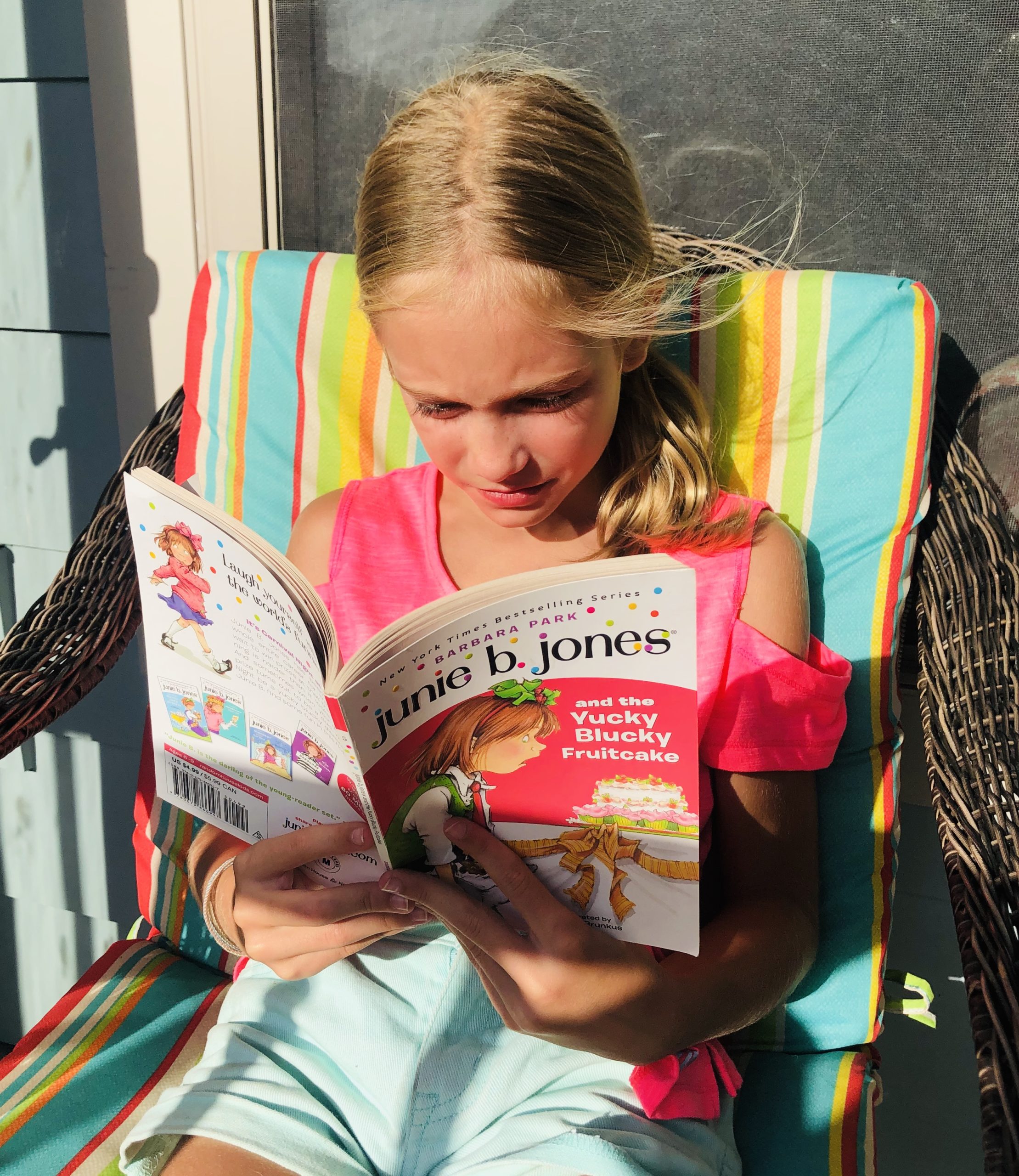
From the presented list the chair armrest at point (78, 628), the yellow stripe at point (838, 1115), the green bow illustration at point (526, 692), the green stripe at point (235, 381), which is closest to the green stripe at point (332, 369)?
the green stripe at point (235, 381)

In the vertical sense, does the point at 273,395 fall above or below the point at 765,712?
above

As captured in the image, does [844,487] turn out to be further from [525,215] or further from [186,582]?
[186,582]

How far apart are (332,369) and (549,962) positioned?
3.13ft

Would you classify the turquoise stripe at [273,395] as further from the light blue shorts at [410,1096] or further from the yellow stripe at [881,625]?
the yellow stripe at [881,625]

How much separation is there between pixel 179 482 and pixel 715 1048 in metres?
1.12

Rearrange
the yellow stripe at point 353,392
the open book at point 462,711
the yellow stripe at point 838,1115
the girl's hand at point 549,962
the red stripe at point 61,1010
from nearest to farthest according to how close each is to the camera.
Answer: the open book at point 462,711, the girl's hand at point 549,962, the yellow stripe at point 838,1115, the red stripe at point 61,1010, the yellow stripe at point 353,392

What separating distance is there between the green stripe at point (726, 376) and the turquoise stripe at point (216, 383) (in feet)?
2.44

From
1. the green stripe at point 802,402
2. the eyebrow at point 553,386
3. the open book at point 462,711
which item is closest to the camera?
the open book at point 462,711

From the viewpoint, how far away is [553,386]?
955 mm

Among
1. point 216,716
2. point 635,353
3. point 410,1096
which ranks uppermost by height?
point 635,353

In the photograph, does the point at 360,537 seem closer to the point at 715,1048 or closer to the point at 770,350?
the point at 770,350

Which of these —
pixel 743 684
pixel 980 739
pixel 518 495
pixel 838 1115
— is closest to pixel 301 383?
pixel 518 495

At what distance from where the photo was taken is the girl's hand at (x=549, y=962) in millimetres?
848

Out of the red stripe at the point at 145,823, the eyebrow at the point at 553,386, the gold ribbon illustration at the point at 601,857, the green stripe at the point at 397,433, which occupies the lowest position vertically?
the red stripe at the point at 145,823
